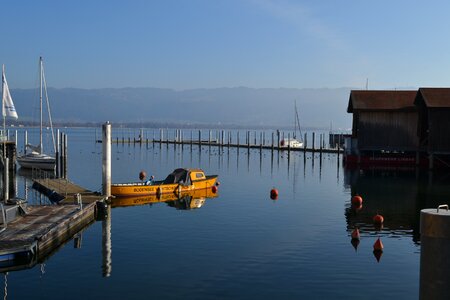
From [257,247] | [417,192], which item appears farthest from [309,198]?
[257,247]

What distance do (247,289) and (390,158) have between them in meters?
57.9

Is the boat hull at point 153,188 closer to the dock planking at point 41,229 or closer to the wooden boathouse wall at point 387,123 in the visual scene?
the dock planking at point 41,229

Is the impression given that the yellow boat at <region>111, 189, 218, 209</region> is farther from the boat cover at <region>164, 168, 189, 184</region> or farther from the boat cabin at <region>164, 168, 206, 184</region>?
the boat cover at <region>164, 168, 189, 184</region>

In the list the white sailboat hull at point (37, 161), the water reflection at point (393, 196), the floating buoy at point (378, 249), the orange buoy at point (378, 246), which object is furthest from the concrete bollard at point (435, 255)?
the white sailboat hull at point (37, 161)

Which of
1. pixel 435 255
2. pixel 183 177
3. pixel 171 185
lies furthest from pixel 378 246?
pixel 183 177

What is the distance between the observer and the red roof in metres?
71.1

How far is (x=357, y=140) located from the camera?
7269 centimetres

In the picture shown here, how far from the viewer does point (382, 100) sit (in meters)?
72.6

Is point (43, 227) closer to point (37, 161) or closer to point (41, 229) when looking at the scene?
point (41, 229)

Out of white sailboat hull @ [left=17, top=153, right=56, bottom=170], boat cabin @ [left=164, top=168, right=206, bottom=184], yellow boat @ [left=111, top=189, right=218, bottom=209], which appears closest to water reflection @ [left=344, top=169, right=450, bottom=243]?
yellow boat @ [left=111, top=189, right=218, bottom=209]

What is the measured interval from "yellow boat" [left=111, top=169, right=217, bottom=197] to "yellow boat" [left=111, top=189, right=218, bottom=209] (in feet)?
0.96

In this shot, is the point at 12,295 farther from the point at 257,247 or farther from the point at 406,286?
the point at 406,286

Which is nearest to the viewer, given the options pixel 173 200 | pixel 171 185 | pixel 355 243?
pixel 355 243

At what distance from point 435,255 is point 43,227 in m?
20.2
